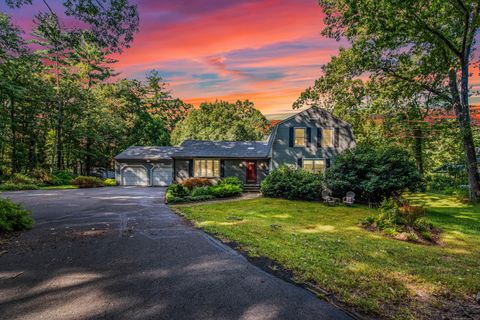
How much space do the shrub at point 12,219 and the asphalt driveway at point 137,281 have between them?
664 mm

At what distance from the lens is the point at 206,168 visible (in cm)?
2042

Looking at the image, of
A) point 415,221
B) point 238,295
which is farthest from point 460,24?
point 238,295

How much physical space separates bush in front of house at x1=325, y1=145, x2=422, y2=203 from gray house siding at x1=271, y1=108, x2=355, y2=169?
13.6 ft

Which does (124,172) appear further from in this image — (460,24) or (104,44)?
(460,24)

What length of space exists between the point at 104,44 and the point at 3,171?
966 inches

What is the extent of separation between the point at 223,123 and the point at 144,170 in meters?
20.4

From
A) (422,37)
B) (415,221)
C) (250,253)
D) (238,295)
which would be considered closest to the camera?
(238,295)

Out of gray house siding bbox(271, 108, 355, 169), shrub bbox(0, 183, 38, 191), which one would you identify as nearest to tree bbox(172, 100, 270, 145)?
gray house siding bbox(271, 108, 355, 169)

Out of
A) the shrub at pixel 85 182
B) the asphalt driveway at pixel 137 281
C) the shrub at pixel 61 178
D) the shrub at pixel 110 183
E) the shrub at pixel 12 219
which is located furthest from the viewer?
the shrub at pixel 110 183

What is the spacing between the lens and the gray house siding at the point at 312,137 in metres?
19.0

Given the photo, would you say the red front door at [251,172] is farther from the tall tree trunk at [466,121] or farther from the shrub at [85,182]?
the shrub at [85,182]

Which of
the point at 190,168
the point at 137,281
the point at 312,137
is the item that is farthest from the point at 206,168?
the point at 137,281

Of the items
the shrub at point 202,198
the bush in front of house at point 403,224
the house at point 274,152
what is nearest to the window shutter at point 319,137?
the house at point 274,152

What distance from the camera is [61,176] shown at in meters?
23.7
